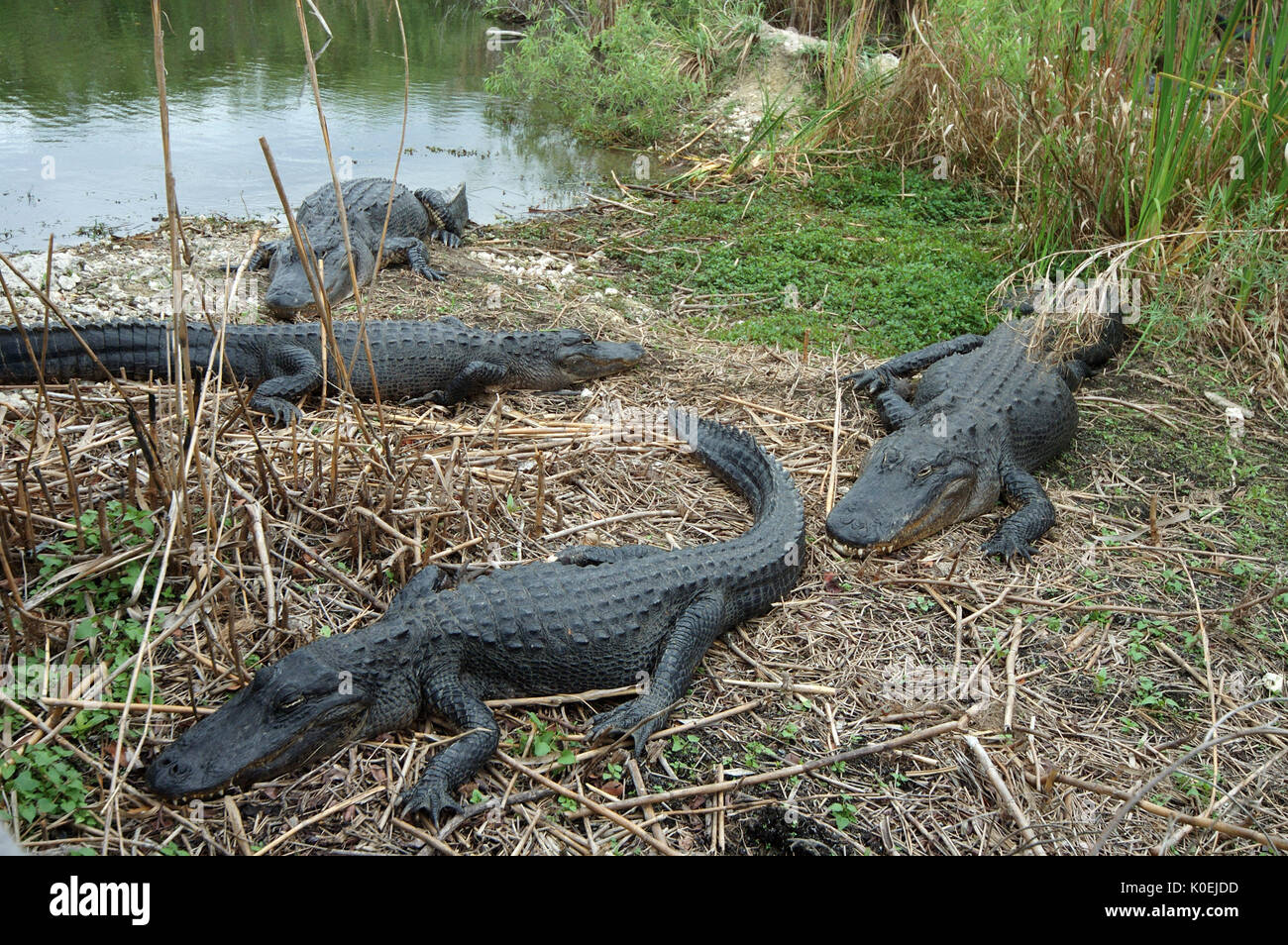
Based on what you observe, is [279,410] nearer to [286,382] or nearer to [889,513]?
[286,382]

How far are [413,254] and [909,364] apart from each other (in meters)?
3.51

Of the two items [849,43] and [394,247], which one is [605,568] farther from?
[849,43]

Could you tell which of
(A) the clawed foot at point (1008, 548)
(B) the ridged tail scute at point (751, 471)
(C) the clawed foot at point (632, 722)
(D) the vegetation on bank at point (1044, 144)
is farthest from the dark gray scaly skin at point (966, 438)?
(C) the clawed foot at point (632, 722)

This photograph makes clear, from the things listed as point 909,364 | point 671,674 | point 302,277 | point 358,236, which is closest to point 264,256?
point 358,236

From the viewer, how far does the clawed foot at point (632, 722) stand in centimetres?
269

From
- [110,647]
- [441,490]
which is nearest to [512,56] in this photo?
[441,490]

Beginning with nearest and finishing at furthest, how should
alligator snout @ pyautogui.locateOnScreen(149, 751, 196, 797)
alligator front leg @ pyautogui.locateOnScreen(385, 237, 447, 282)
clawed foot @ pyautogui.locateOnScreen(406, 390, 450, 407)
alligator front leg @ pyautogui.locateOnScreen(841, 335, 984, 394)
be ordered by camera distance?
alligator snout @ pyautogui.locateOnScreen(149, 751, 196, 797)
clawed foot @ pyautogui.locateOnScreen(406, 390, 450, 407)
alligator front leg @ pyautogui.locateOnScreen(841, 335, 984, 394)
alligator front leg @ pyautogui.locateOnScreen(385, 237, 447, 282)

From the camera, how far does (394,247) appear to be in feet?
20.7

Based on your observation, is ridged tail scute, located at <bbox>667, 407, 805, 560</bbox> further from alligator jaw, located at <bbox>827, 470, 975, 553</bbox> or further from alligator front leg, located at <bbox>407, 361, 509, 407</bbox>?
alligator front leg, located at <bbox>407, 361, 509, 407</bbox>

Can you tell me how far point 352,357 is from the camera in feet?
14.5

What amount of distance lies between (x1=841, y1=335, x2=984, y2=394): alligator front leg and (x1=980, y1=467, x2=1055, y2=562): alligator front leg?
913 millimetres

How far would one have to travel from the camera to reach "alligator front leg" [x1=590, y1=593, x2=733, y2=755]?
8.93 feet

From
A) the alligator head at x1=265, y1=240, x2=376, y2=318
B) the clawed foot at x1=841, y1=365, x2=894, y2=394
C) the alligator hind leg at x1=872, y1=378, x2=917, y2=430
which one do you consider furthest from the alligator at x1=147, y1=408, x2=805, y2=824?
the alligator head at x1=265, y1=240, x2=376, y2=318

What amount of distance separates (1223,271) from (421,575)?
454 cm
